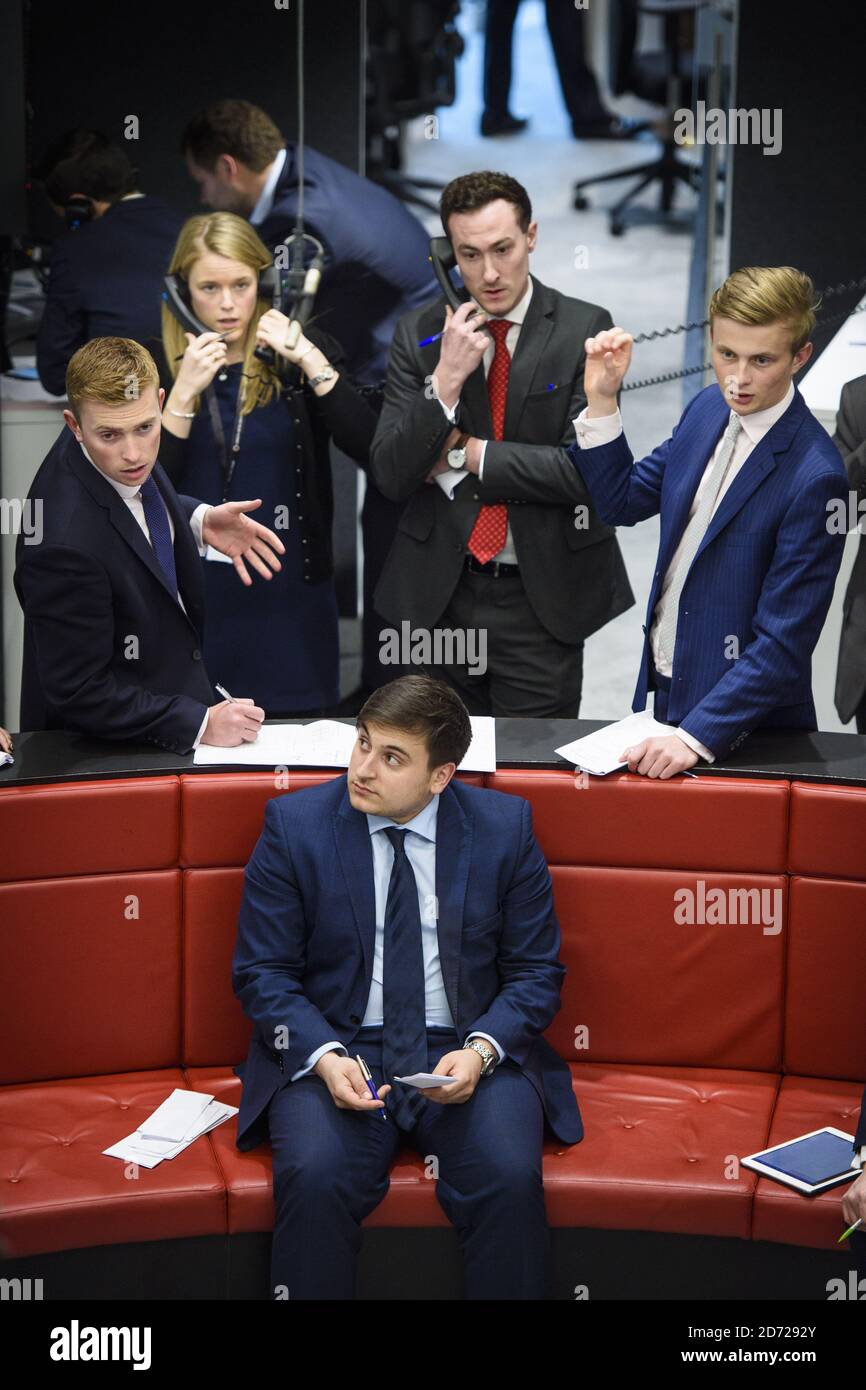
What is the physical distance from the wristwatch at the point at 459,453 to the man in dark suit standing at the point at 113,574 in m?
0.70

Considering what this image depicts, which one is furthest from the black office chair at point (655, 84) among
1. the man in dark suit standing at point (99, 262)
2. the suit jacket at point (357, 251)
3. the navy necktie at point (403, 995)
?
the navy necktie at point (403, 995)

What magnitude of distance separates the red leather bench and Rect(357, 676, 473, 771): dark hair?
0.24 metres

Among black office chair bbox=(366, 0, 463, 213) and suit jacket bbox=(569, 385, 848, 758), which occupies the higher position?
black office chair bbox=(366, 0, 463, 213)

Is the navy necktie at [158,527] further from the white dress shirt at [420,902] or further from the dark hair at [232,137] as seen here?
the dark hair at [232,137]

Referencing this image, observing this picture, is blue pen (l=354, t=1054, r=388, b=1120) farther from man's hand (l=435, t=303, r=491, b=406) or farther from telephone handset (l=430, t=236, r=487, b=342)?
telephone handset (l=430, t=236, r=487, b=342)

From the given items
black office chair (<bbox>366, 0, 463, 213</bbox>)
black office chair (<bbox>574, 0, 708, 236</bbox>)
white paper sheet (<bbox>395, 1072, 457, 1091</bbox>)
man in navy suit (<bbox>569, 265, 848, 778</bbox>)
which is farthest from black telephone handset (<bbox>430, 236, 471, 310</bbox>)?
black office chair (<bbox>574, 0, 708, 236</bbox>)

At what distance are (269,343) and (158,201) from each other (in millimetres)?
1115

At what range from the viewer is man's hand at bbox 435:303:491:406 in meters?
4.25

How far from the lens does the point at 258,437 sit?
15.9ft

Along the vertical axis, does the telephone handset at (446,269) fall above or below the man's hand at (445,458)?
above

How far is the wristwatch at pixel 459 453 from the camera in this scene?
4.41m

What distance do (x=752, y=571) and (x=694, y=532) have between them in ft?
0.50

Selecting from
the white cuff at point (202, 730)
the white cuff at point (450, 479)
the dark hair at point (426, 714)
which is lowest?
the white cuff at point (202, 730)
